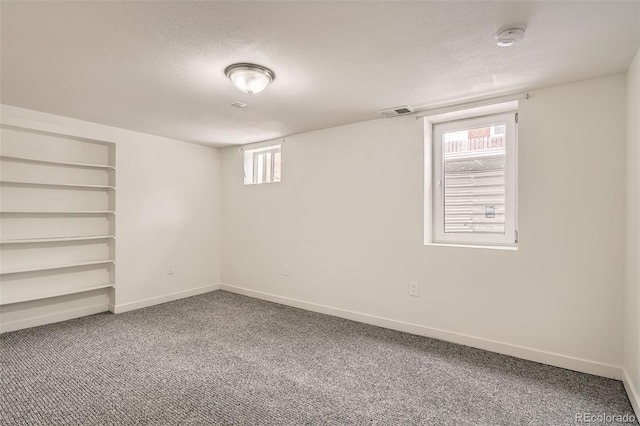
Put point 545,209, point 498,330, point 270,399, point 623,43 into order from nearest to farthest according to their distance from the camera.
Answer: point 623,43, point 270,399, point 545,209, point 498,330

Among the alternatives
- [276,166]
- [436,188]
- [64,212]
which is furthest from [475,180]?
[64,212]

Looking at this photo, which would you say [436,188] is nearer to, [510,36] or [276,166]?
[510,36]

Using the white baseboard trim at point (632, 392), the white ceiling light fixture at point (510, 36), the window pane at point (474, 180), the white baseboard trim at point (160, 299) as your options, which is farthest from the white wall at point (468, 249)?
the white ceiling light fixture at point (510, 36)

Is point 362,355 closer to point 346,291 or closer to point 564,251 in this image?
point 346,291

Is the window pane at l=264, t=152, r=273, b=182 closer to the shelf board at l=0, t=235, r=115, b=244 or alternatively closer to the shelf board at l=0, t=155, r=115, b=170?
the shelf board at l=0, t=155, r=115, b=170

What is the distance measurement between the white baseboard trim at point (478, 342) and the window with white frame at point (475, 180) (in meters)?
0.84

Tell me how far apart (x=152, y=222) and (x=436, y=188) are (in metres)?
3.43

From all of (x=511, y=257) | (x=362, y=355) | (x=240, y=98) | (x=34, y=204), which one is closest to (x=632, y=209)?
(x=511, y=257)

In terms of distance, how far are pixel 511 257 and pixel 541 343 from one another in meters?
0.68

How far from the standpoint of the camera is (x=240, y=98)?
2844 mm

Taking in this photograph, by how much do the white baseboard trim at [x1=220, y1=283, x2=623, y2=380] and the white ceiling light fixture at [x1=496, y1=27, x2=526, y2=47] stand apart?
224 cm

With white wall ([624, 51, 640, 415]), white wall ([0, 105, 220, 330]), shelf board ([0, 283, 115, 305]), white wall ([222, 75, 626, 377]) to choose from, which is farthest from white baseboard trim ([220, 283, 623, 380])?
shelf board ([0, 283, 115, 305])

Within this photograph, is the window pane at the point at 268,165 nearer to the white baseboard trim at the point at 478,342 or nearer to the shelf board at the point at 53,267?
the white baseboard trim at the point at 478,342

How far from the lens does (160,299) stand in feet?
13.9
